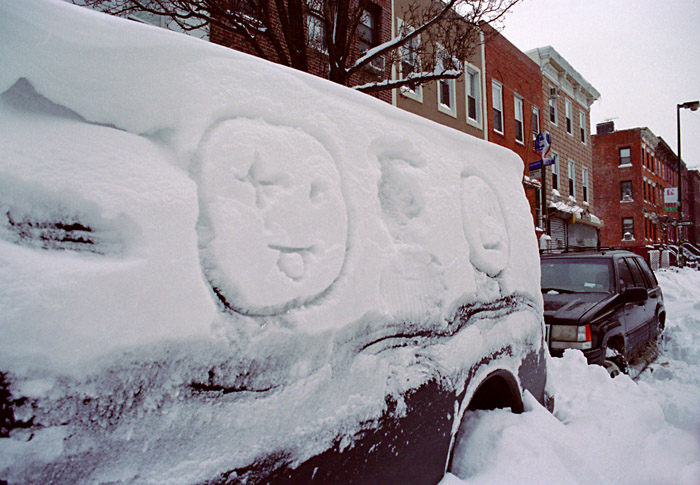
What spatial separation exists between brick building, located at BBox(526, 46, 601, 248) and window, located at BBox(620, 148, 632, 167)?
12.2 meters

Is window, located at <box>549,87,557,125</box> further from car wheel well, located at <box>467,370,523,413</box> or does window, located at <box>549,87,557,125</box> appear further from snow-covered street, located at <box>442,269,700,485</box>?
car wheel well, located at <box>467,370,523,413</box>

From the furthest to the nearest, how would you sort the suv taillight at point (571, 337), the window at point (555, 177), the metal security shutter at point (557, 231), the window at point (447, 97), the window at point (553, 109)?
1. the window at point (553, 109)
2. the window at point (555, 177)
3. the metal security shutter at point (557, 231)
4. the window at point (447, 97)
5. the suv taillight at point (571, 337)

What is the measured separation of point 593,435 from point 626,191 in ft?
123

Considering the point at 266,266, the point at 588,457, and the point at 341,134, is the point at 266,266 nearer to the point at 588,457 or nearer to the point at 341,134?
the point at 341,134

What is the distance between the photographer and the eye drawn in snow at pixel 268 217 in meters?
1.10

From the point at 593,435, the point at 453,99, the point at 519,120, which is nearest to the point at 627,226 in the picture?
the point at 519,120

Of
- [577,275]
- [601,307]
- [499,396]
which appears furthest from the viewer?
[577,275]

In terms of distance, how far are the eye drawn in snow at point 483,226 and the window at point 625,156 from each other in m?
38.7

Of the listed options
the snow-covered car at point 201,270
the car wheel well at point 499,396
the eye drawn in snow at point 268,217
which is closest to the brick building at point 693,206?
the car wheel well at point 499,396

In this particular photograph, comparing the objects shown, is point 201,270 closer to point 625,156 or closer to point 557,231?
point 557,231

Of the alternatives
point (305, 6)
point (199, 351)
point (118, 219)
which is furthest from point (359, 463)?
point (305, 6)

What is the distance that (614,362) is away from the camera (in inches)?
187

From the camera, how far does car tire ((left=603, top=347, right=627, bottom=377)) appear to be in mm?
4491

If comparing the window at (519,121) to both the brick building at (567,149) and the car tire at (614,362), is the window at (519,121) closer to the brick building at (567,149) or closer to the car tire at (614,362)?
the brick building at (567,149)
